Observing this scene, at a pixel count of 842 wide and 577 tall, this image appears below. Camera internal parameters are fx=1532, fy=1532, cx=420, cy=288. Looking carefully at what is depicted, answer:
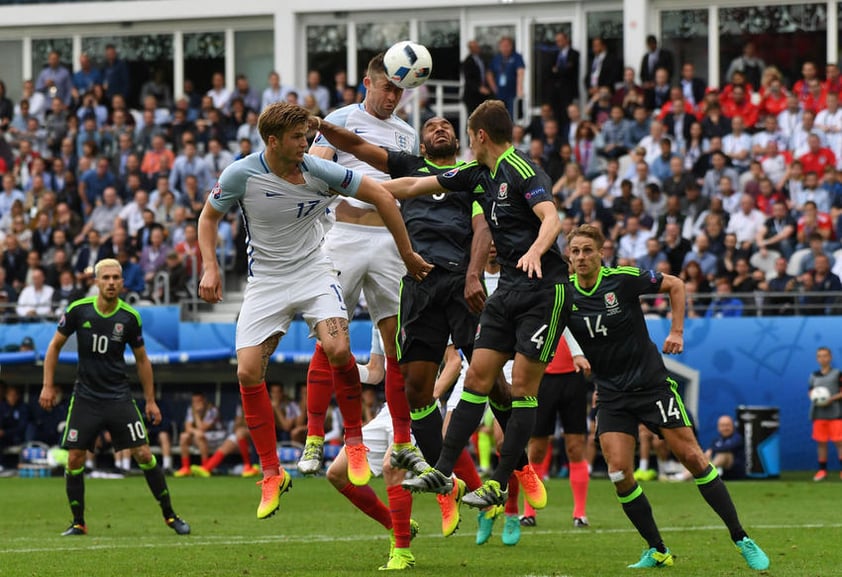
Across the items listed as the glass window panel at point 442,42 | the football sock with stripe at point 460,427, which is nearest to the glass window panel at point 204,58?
the glass window panel at point 442,42

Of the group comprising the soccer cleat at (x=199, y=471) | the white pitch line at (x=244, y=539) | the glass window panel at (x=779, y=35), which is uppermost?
the glass window panel at (x=779, y=35)

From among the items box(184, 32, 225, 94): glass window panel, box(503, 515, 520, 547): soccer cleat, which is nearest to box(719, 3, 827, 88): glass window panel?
box(184, 32, 225, 94): glass window panel

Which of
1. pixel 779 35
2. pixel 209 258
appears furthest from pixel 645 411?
pixel 779 35

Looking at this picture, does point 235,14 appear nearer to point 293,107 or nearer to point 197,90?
point 197,90

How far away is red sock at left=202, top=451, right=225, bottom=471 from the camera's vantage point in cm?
2506

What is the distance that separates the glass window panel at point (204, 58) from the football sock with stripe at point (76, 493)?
19.8 meters

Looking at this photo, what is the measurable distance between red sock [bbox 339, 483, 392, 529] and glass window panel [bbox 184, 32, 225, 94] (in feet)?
76.0

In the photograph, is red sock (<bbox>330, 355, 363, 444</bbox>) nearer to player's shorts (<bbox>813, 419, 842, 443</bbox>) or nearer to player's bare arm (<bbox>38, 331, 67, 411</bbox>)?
player's bare arm (<bbox>38, 331, 67, 411</bbox>)

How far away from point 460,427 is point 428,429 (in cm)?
82

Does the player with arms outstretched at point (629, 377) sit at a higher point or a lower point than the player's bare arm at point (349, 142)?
lower

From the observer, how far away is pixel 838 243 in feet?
75.2

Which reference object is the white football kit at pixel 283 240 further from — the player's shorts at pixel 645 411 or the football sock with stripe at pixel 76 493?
the football sock with stripe at pixel 76 493

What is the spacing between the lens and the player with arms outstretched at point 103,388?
48.5ft

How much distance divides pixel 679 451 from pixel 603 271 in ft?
4.73
